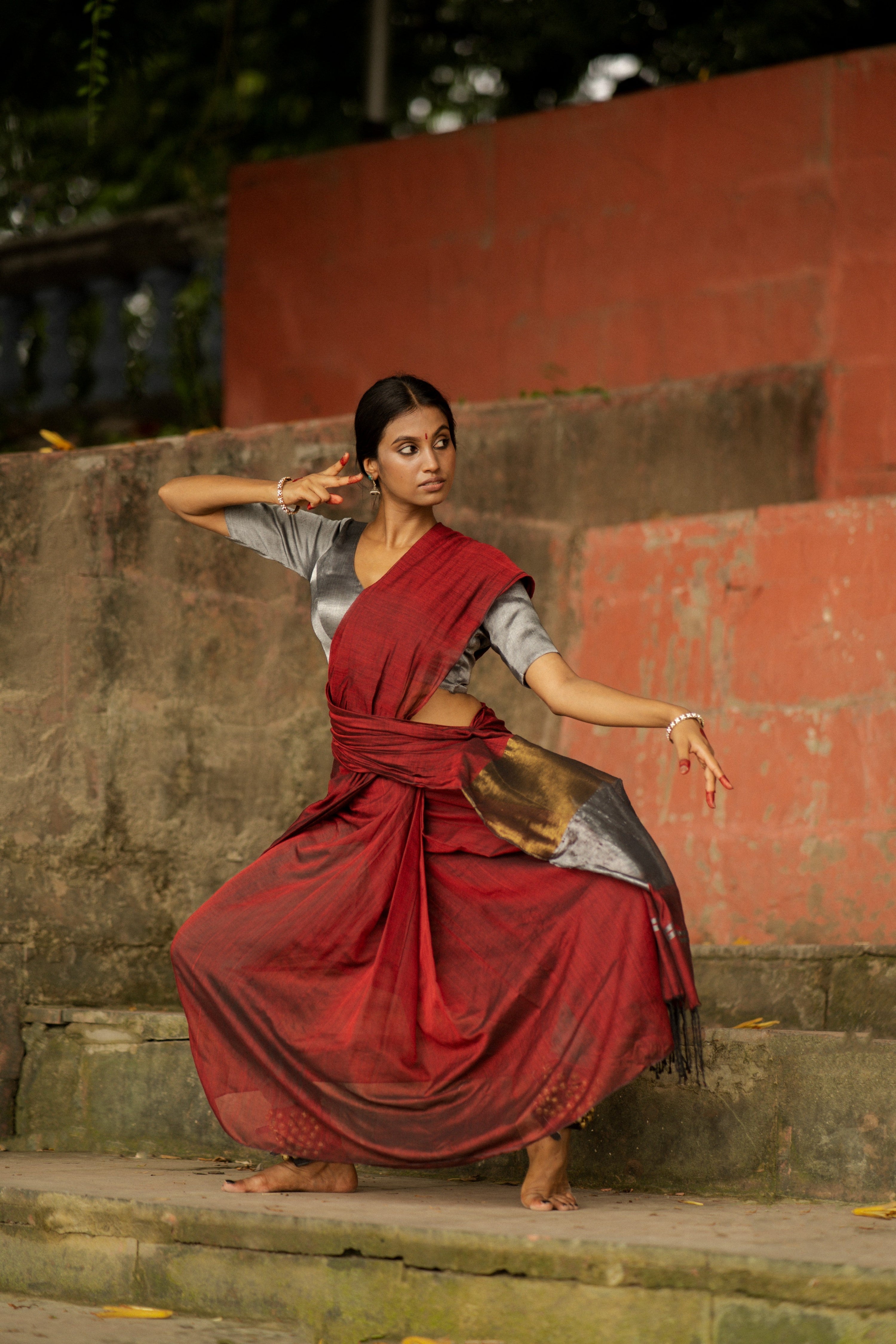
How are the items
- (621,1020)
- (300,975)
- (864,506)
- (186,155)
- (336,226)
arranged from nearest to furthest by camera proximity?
(621,1020) < (300,975) < (864,506) < (336,226) < (186,155)

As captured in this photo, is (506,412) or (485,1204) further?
(506,412)

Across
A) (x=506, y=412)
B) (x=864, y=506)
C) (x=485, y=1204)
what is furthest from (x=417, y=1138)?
(x=506, y=412)

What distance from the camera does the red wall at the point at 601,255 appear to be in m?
Answer: 4.95

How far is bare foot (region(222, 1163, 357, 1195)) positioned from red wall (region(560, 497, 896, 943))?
4.75ft

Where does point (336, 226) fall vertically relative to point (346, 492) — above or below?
above

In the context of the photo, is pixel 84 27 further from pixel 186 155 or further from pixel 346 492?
pixel 346 492

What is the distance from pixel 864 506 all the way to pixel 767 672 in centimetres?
52

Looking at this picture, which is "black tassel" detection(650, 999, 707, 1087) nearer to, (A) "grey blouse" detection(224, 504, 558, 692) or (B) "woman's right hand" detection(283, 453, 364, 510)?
(A) "grey blouse" detection(224, 504, 558, 692)

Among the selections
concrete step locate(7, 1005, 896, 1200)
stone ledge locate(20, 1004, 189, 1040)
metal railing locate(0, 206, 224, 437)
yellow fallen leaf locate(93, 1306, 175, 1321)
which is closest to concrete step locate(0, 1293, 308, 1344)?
yellow fallen leaf locate(93, 1306, 175, 1321)

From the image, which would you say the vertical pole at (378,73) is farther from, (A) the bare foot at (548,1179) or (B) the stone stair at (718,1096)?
(A) the bare foot at (548,1179)

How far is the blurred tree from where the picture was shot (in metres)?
6.23

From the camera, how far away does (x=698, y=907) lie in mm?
4215

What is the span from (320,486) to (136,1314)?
164 centimetres

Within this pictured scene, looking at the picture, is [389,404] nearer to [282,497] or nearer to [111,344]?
[282,497]
